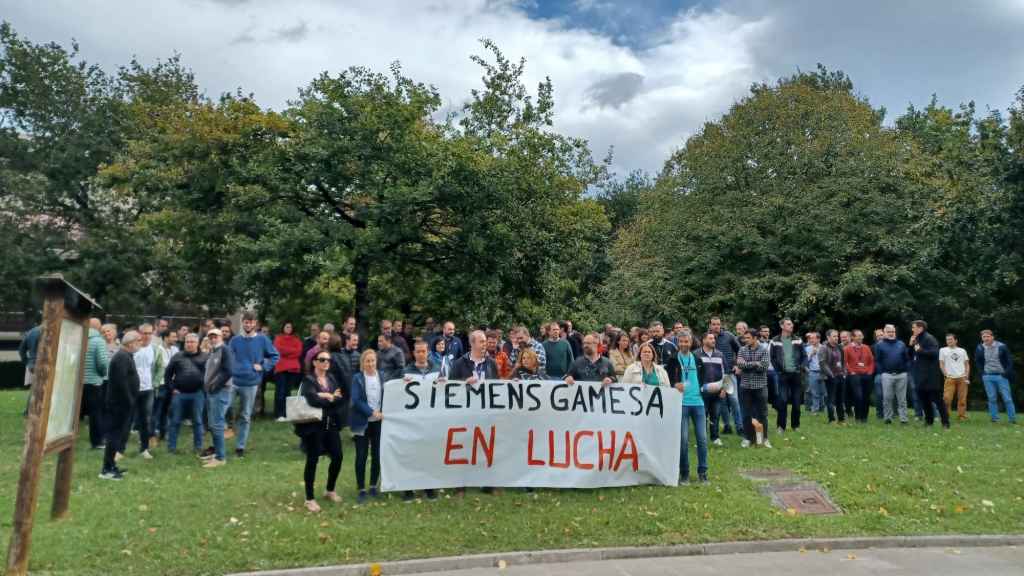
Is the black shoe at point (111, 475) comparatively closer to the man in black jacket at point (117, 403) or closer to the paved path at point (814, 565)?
the man in black jacket at point (117, 403)

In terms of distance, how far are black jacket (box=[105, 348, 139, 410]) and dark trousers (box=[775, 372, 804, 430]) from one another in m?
10.6

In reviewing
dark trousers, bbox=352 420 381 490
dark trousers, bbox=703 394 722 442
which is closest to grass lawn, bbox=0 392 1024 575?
dark trousers, bbox=352 420 381 490

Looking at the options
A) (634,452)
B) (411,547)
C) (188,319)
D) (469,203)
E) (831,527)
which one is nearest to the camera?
(411,547)

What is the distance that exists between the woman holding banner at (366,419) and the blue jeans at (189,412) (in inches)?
154

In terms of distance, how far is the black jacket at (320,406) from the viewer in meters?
9.37

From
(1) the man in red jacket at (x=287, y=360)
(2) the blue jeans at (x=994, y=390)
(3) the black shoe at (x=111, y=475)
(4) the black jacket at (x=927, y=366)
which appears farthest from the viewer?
(2) the blue jeans at (x=994, y=390)

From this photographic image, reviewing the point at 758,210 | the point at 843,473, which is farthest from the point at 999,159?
the point at 843,473

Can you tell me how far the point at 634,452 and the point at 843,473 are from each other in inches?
117

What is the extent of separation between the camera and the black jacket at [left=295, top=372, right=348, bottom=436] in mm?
9367

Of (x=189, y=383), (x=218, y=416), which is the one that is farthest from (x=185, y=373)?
(x=218, y=416)

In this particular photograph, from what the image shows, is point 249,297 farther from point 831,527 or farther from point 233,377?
point 831,527

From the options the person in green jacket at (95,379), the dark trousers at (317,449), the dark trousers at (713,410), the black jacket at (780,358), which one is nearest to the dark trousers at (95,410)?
the person in green jacket at (95,379)

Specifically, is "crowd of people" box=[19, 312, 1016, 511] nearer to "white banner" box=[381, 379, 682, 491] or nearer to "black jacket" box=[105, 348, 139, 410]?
"black jacket" box=[105, 348, 139, 410]

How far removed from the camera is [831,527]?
932 centimetres
